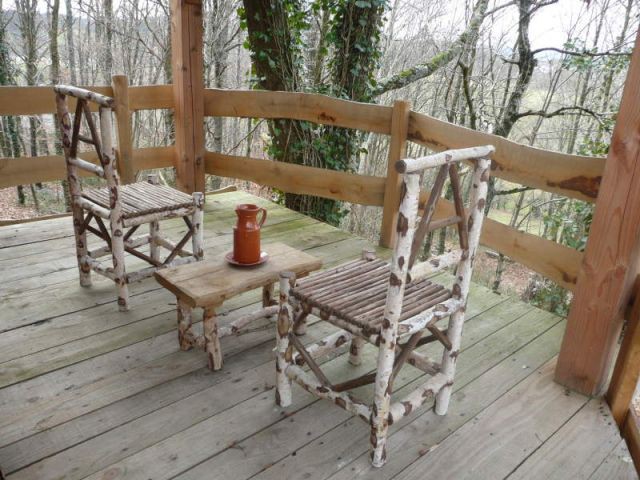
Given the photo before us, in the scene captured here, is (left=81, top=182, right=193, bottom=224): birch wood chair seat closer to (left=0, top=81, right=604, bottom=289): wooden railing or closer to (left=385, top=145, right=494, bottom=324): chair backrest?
(left=0, top=81, right=604, bottom=289): wooden railing

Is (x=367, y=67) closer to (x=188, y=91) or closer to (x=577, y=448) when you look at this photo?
(x=188, y=91)

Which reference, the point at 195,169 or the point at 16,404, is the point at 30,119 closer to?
the point at 195,169

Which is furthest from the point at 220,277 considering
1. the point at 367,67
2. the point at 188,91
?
the point at 367,67

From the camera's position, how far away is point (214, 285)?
Result: 195 centimetres

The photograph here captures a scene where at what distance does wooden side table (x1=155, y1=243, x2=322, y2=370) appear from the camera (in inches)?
75.3

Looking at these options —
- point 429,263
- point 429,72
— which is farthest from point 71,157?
point 429,72

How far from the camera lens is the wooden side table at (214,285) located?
1913 mm

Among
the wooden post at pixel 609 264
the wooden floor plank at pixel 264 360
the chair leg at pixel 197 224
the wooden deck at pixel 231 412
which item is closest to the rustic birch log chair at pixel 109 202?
the chair leg at pixel 197 224

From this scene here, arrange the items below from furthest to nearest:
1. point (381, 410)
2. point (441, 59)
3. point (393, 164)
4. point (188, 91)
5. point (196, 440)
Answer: point (441, 59), point (188, 91), point (393, 164), point (196, 440), point (381, 410)

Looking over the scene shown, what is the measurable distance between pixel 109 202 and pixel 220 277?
764 millimetres

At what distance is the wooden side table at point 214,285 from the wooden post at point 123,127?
1.81 meters

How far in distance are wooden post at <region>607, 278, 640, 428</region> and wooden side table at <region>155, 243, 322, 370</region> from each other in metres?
1.23

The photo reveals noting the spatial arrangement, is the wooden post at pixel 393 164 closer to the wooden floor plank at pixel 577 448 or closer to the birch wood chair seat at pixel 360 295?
the birch wood chair seat at pixel 360 295

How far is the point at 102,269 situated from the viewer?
2539mm
